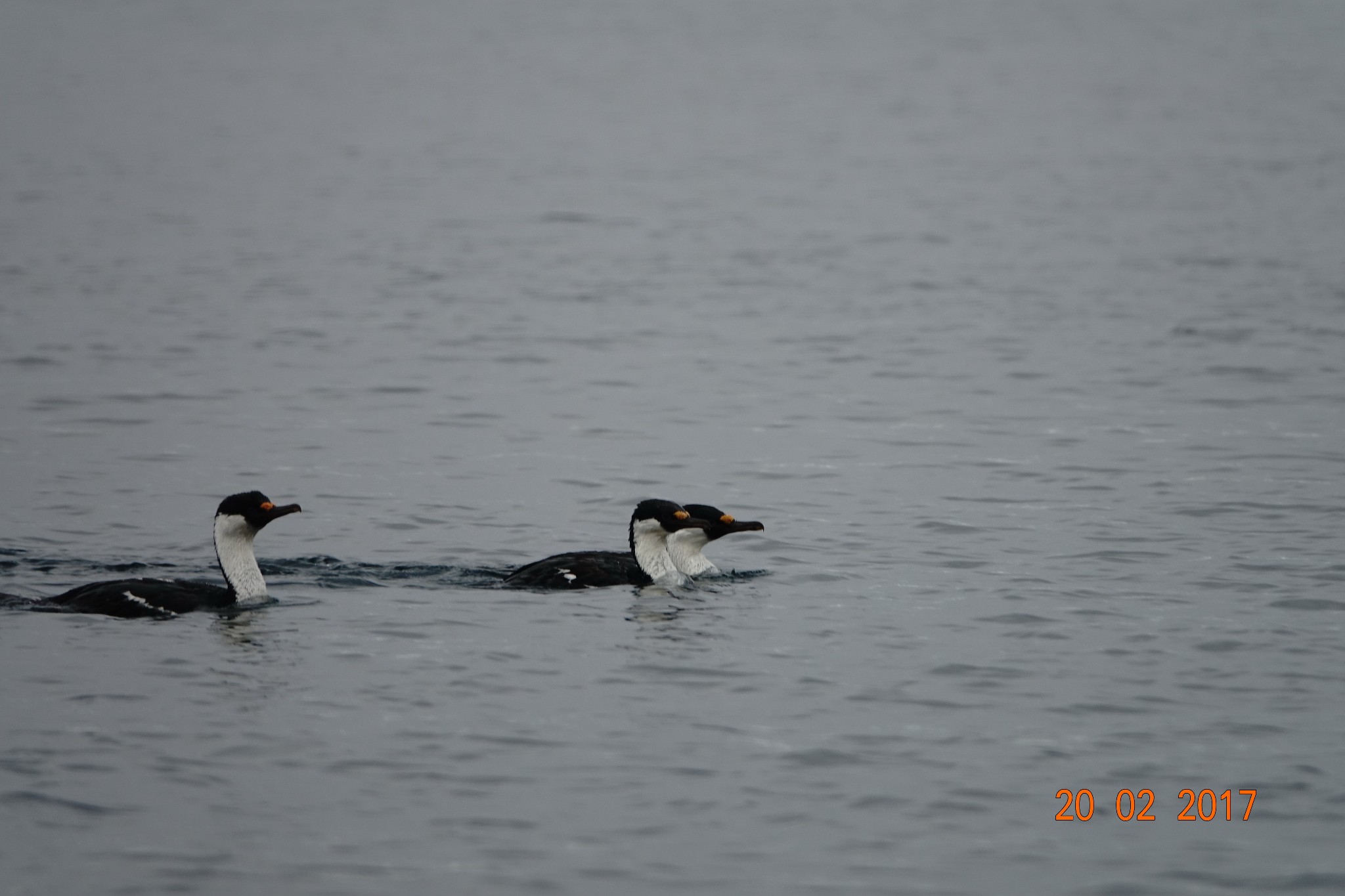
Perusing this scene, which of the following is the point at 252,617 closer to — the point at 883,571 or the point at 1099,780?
the point at 883,571

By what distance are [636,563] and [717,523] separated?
0.80 m

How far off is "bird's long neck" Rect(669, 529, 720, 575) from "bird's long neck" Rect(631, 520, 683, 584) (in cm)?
17

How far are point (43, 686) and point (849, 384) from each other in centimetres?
1593

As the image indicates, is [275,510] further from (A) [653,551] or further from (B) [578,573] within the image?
(A) [653,551]

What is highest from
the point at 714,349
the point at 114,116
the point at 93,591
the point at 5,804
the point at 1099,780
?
the point at 114,116

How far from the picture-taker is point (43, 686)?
1212cm

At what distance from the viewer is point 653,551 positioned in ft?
51.5

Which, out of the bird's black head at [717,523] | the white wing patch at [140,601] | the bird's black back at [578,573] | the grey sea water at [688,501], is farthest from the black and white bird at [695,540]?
the white wing patch at [140,601]

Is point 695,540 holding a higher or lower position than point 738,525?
lower

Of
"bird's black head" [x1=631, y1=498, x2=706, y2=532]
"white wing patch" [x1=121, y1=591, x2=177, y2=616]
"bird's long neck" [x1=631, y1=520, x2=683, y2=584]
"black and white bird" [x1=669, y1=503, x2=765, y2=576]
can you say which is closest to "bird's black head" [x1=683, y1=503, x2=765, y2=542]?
"black and white bird" [x1=669, y1=503, x2=765, y2=576]

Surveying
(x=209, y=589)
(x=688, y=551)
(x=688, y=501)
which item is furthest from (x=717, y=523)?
(x=209, y=589)

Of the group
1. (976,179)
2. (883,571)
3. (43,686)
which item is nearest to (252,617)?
(43,686)

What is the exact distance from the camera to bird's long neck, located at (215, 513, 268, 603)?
47.2ft

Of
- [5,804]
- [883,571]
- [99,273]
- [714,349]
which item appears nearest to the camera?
[5,804]
